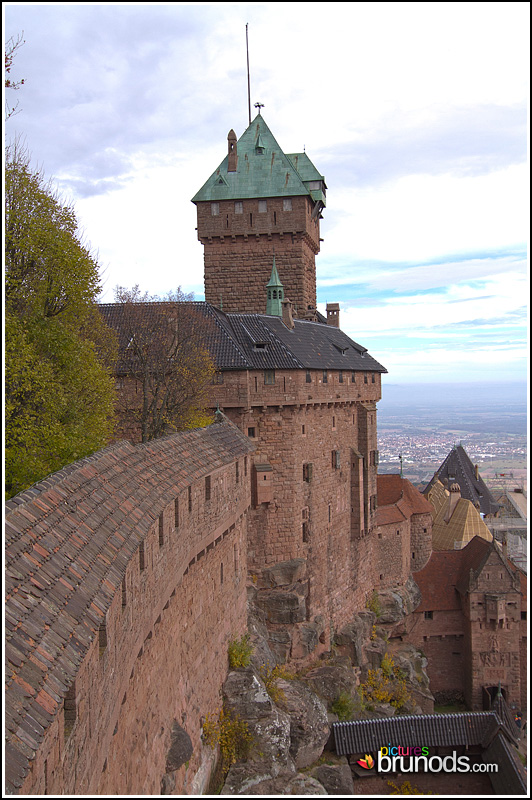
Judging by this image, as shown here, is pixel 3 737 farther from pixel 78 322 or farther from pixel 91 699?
pixel 78 322

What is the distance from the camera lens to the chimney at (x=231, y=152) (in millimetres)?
30794

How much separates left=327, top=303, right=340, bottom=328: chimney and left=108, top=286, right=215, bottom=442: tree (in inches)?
426

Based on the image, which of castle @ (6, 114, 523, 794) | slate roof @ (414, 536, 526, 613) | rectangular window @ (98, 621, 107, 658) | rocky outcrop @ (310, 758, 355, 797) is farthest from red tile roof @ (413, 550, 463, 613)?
rectangular window @ (98, 621, 107, 658)

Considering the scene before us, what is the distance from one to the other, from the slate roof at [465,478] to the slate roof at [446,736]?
85.5 ft

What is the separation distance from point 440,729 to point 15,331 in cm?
2448

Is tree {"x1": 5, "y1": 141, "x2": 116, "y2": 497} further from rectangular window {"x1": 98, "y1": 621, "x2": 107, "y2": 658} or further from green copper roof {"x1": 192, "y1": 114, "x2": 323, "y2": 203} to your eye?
green copper roof {"x1": 192, "y1": 114, "x2": 323, "y2": 203}

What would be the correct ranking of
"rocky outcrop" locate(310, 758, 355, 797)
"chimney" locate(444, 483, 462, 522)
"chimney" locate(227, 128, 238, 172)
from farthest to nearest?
"chimney" locate(444, 483, 462, 522), "chimney" locate(227, 128, 238, 172), "rocky outcrop" locate(310, 758, 355, 797)

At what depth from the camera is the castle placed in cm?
509

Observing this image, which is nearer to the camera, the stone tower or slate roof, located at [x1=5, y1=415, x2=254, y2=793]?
slate roof, located at [x1=5, y1=415, x2=254, y2=793]

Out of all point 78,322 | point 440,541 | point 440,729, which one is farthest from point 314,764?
point 440,541

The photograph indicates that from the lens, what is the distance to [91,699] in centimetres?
552

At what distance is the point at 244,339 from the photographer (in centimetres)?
2486

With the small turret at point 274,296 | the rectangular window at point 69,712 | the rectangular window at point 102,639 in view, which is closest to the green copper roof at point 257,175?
the small turret at point 274,296

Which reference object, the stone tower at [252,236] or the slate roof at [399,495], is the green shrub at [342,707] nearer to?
the slate roof at [399,495]
